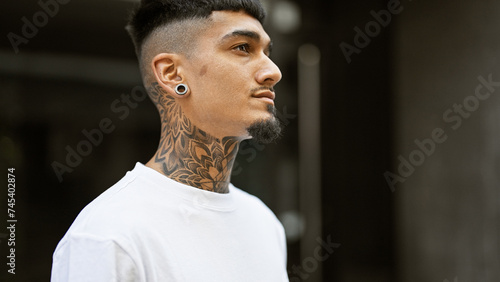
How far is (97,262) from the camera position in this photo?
1.54 m

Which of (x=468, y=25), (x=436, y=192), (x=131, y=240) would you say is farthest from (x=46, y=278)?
(x=468, y=25)

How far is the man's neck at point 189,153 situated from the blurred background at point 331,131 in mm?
1092

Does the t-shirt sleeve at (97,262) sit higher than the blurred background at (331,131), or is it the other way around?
the blurred background at (331,131)

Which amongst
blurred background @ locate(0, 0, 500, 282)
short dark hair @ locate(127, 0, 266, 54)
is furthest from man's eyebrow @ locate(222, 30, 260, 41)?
blurred background @ locate(0, 0, 500, 282)

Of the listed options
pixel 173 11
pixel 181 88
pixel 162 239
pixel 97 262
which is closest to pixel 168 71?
pixel 181 88

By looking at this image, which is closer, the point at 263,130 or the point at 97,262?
the point at 97,262

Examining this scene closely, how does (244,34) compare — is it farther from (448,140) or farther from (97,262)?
(448,140)

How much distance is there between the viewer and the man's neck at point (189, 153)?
190 cm

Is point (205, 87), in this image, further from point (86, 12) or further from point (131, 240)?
point (86, 12)

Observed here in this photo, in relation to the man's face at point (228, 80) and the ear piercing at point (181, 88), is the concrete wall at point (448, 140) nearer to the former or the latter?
the man's face at point (228, 80)

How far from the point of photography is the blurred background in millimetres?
2693

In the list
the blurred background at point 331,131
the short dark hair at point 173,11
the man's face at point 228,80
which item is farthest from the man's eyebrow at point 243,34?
the blurred background at point 331,131

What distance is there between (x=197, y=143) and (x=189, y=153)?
0.05 m

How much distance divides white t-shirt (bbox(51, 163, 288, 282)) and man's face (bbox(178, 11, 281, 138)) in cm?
30
